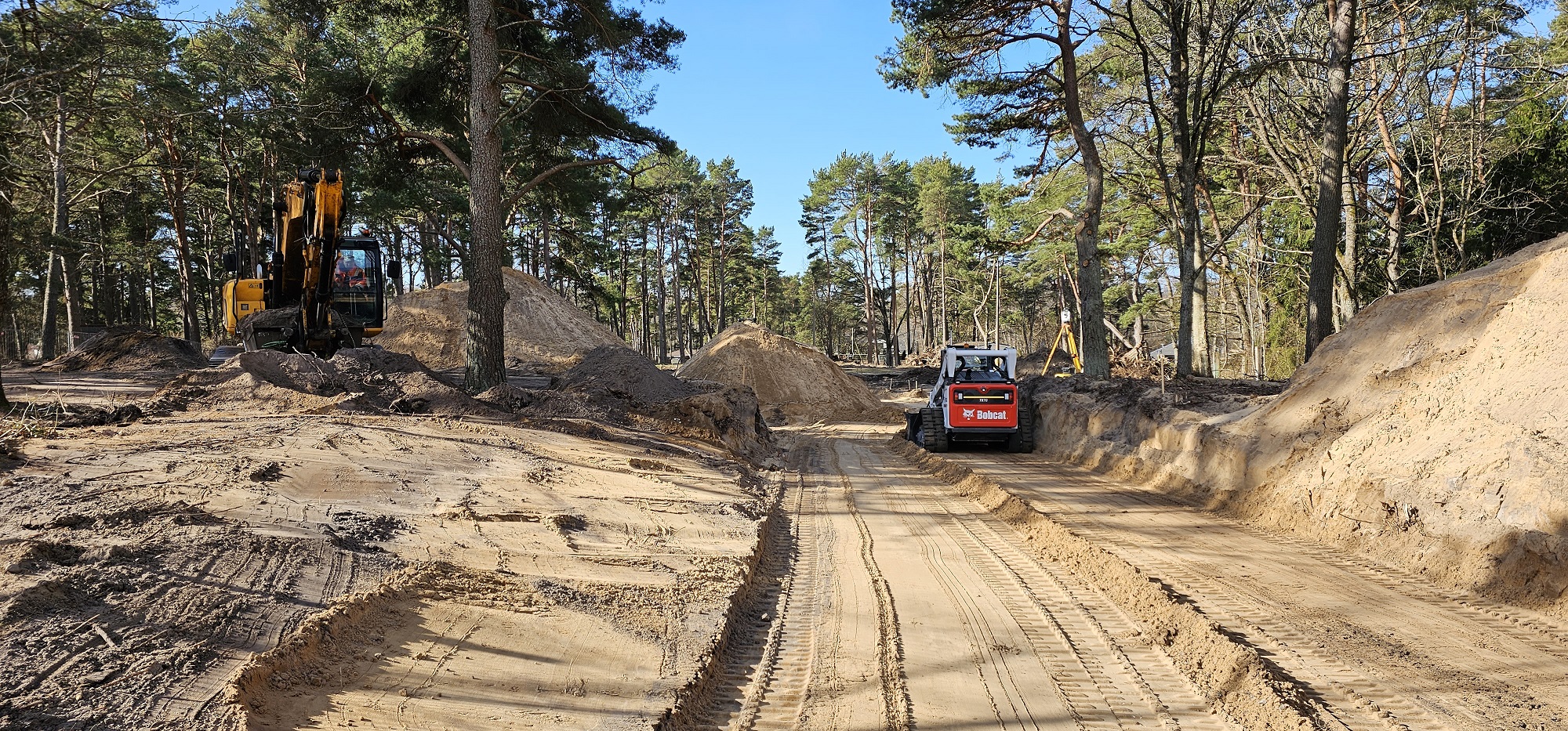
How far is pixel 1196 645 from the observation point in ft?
15.3

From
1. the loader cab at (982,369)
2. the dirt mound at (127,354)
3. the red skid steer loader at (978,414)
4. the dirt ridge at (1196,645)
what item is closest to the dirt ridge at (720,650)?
the dirt ridge at (1196,645)

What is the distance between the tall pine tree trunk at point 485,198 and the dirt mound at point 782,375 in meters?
12.8

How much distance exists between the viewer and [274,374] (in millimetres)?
11391

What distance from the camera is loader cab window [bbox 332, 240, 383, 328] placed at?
682 inches

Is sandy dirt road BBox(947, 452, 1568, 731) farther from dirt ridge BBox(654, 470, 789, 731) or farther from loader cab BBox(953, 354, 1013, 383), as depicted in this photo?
loader cab BBox(953, 354, 1013, 383)

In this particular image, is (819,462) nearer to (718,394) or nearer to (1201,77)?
(718,394)

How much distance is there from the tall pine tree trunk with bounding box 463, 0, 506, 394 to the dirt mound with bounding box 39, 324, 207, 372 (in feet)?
34.4

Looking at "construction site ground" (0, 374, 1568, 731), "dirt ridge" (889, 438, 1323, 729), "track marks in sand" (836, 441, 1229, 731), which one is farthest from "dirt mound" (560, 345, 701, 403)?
"dirt ridge" (889, 438, 1323, 729)

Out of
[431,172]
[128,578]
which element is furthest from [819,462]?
[431,172]

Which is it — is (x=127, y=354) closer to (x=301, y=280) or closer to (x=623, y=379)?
(x=301, y=280)

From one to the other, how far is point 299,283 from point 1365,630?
15.7 metres

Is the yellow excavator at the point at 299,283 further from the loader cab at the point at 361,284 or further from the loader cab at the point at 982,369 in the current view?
the loader cab at the point at 982,369

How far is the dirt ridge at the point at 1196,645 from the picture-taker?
3.84 meters

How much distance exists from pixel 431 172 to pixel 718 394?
10443 mm
